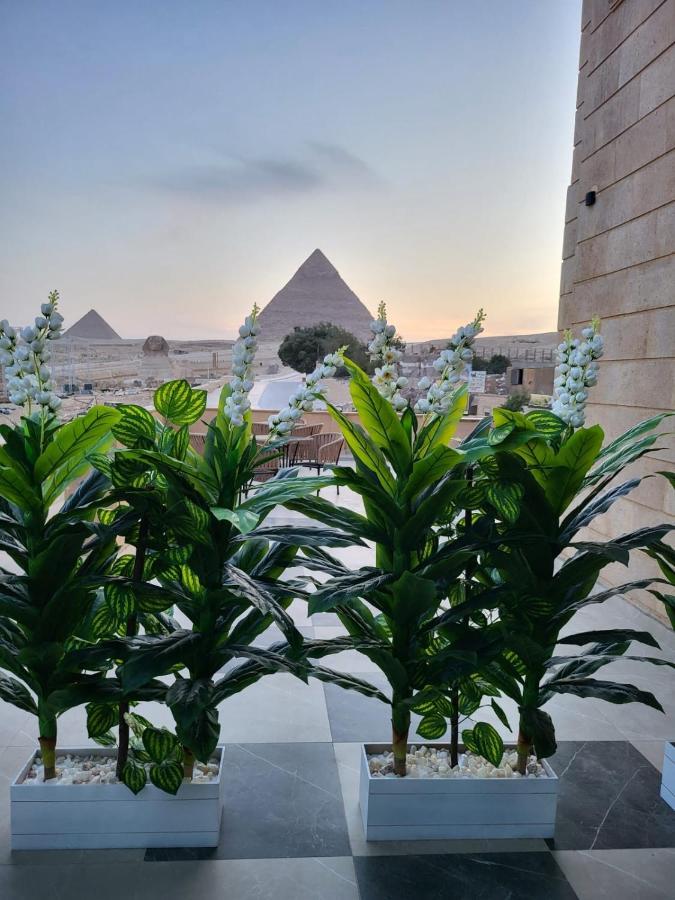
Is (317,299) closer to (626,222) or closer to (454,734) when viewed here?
(626,222)

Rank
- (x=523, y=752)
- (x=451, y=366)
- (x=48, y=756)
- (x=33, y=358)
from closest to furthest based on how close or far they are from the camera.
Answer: (x=33, y=358) < (x=451, y=366) < (x=48, y=756) < (x=523, y=752)

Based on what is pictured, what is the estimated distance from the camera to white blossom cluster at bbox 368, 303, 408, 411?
1.59 metres

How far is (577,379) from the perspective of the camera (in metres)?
1.66

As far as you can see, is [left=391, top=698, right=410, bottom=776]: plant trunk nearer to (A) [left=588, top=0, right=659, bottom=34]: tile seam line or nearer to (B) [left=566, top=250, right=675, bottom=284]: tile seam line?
(B) [left=566, top=250, right=675, bottom=284]: tile seam line

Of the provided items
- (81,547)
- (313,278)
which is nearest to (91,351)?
(81,547)

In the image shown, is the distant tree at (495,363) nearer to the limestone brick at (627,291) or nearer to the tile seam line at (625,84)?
the limestone brick at (627,291)

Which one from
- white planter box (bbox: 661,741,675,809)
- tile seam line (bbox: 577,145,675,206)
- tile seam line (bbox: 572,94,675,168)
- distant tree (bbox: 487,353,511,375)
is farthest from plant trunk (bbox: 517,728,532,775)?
distant tree (bbox: 487,353,511,375)

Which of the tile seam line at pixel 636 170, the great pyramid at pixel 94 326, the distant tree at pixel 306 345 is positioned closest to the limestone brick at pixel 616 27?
the tile seam line at pixel 636 170

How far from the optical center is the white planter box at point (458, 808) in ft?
5.65

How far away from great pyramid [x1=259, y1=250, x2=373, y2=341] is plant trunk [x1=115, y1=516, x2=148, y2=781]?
23723mm

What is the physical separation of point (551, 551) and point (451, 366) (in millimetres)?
502

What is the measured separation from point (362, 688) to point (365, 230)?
24100 millimetres

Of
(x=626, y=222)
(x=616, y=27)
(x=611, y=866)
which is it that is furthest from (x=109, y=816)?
(x=616, y=27)

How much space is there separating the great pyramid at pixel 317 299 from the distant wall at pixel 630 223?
2067 centimetres
